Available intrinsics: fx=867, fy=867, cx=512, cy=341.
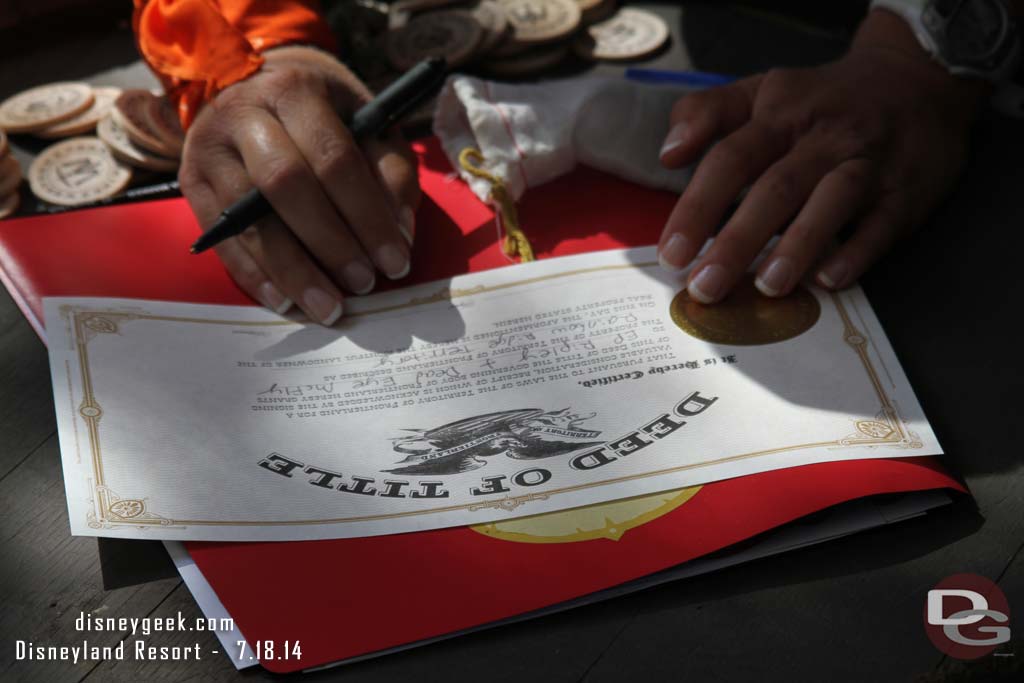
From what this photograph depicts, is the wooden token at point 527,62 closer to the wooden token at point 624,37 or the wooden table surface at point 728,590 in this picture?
the wooden token at point 624,37

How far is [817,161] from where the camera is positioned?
77cm

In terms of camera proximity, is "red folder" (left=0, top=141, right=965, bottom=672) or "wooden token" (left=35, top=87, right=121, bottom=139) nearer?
"red folder" (left=0, top=141, right=965, bottom=672)

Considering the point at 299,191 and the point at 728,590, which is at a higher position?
the point at 299,191

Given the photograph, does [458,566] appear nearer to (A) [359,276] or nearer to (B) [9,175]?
(A) [359,276]

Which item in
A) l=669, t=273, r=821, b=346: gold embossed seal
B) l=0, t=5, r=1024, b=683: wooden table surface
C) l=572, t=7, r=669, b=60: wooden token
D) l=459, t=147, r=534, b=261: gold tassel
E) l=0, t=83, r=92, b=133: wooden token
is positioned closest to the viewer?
l=0, t=5, r=1024, b=683: wooden table surface

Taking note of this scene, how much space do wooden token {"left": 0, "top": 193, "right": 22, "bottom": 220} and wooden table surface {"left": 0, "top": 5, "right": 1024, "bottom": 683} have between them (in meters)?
0.17

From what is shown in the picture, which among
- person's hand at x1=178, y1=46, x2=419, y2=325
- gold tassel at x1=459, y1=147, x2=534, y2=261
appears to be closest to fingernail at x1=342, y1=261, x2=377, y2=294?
person's hand at x1=178, y1=46, x2=419, y2=325

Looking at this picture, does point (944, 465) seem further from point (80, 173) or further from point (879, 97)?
point (80, 173)

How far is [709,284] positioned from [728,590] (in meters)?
0.26

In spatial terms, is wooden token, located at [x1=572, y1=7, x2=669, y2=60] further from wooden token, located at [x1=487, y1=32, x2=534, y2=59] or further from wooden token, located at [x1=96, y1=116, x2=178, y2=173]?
wooden token, located at [x1=96, y1=116, x2=178, y2=173]

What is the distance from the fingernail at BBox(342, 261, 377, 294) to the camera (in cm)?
74

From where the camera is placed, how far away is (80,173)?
2.90 feet

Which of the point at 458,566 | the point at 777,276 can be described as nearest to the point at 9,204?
the point at 458,566

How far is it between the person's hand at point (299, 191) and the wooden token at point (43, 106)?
24cm
